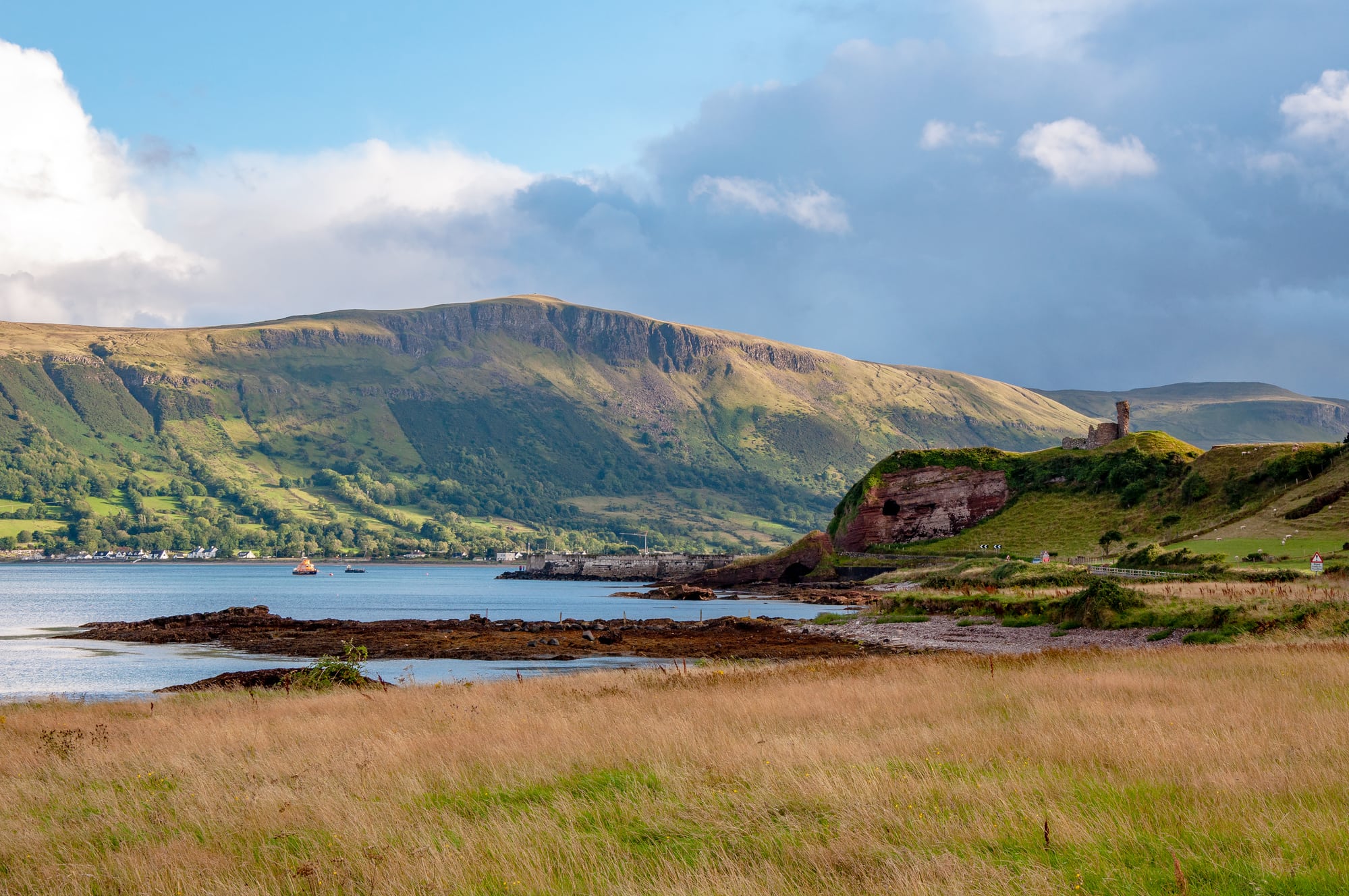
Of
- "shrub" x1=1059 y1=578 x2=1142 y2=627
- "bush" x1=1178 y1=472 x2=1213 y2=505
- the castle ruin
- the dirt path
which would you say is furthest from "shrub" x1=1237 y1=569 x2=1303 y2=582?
the castle ruin

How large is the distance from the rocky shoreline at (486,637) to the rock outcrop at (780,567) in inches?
2556

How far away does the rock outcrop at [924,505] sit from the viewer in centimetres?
12600

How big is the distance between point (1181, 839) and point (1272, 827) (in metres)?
0.84

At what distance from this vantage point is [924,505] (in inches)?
5098

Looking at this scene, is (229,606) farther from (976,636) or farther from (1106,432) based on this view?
(1106,432)

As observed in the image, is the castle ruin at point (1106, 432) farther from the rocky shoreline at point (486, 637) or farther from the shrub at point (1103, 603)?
the shrub at point (1103, 603)

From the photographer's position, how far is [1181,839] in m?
9.42

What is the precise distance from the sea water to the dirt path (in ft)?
42.6

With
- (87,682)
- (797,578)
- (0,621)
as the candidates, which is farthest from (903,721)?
(797,578)

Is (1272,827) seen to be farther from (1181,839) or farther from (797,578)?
(797,578)

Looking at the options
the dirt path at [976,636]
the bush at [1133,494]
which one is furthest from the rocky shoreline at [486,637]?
the bush at [1133,494]

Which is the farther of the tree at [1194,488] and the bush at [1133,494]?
the bush at [1133,494]

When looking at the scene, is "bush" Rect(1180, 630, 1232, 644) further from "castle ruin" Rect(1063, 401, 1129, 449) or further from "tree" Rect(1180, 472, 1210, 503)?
"castle ruin" Rect(1063, 401, 1129, 449)

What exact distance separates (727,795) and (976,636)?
123 ft
